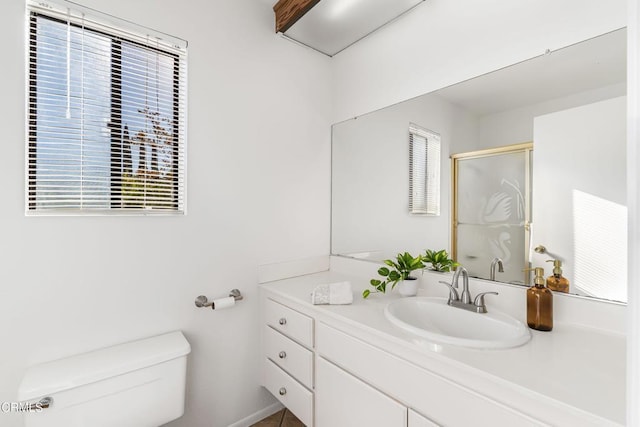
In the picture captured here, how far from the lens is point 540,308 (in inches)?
41.6

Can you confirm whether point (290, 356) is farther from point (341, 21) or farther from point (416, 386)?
point (341, 21)

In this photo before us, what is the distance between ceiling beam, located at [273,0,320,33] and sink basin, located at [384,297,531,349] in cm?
155

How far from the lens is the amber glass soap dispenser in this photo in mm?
1053

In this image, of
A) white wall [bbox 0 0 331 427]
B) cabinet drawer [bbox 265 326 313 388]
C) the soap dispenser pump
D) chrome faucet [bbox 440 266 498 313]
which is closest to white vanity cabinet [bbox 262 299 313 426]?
Answer: cabinet drawer [bbox 265 326 313 388]

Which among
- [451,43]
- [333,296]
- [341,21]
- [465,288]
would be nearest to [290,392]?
[333,296]

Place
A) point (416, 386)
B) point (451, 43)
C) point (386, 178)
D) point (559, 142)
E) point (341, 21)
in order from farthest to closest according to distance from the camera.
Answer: point (386, 178) → point (341, 21) → point (451, 43) → point (559, 142) → point (416, 386)

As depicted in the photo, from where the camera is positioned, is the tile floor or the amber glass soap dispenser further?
the tile floor

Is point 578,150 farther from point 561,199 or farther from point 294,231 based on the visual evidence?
point 294,231

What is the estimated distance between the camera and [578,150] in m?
1.12

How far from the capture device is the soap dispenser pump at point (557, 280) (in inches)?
44.7

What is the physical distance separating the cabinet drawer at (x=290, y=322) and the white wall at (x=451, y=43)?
1.32m

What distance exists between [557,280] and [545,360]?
447 millimetres

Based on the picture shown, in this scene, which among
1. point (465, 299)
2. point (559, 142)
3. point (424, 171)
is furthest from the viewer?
point (424, 171)

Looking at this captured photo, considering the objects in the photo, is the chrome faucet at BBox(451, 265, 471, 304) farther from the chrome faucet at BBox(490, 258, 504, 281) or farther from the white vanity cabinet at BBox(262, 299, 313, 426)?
the white vanity cabinet at BBox(262, 299, 313, 426)
